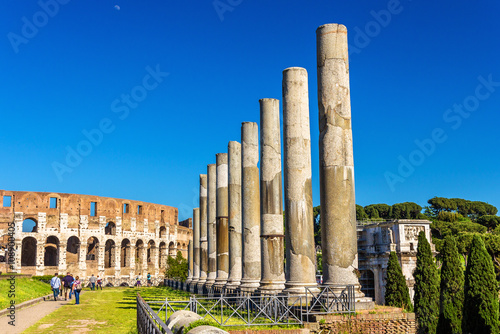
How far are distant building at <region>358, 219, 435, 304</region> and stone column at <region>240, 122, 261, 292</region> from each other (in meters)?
26.6

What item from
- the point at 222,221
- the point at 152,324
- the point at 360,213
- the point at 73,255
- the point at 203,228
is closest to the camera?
the point at 152,324

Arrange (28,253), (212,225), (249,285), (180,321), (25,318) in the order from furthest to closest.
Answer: (28,253), (212,225), (249,285), (25,318), (180,321)

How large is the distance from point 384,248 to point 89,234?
26002 mm

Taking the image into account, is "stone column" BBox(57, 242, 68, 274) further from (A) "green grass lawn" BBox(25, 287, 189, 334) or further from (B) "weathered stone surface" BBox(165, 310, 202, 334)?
(B) "weathered stone surface" BBox(165, 310, 202, 334)

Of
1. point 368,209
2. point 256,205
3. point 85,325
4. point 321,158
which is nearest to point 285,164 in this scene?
point 321,158

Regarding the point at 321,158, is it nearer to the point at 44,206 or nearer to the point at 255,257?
the point at 255,257

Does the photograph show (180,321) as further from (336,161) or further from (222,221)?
(222,221)

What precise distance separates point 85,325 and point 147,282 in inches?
1431

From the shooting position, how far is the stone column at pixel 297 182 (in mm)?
12141

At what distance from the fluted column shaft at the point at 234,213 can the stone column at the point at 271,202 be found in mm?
4324

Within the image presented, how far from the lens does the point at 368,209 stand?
83.6 meters

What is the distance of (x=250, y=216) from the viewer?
16.1 metres

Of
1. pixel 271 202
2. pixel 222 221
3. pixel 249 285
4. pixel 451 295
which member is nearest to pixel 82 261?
pixel 222 221

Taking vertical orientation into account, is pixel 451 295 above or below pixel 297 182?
below
